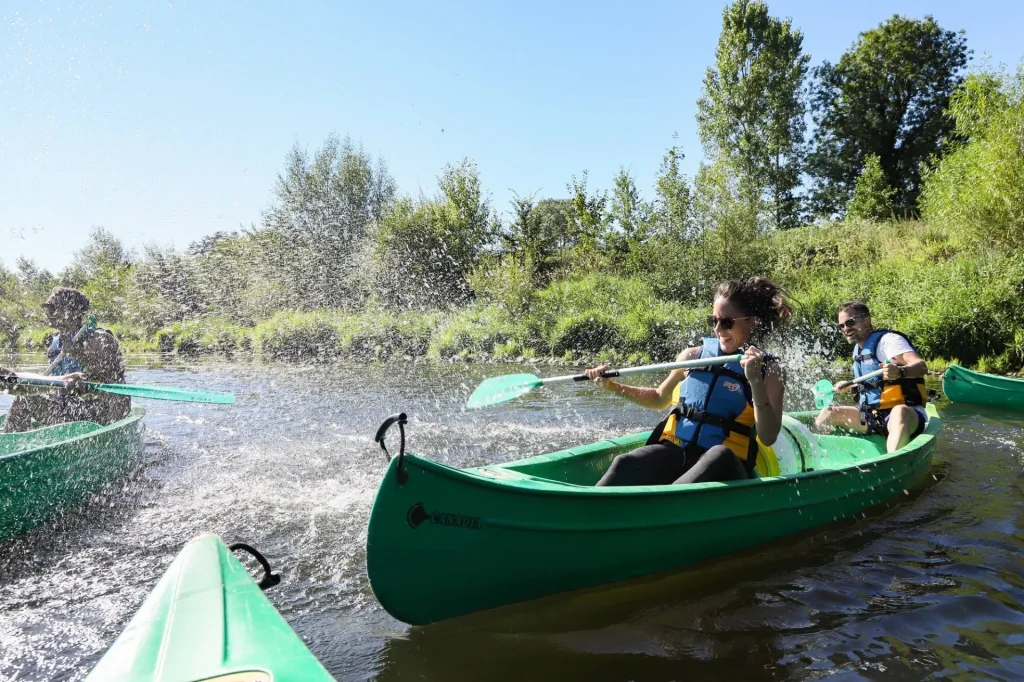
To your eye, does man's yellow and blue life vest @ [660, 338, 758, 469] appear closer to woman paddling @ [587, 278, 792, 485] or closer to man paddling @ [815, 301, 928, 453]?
woman paddling @ [587, 278, 792, 485]

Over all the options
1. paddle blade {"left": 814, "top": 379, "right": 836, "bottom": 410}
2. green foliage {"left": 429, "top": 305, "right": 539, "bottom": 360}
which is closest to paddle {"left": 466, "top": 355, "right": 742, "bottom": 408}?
paddle blade {"left": 814, "top": 379, "right": 836, "bottom": 410}

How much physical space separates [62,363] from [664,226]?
47.0 ft

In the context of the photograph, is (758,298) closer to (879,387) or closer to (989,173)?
(879,387)

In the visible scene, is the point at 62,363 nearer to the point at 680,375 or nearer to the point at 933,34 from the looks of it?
the point at 680,375

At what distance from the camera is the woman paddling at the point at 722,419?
3.29 metres

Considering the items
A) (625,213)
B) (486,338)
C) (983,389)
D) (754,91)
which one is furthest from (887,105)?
(983,389)

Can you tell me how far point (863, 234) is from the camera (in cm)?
1777

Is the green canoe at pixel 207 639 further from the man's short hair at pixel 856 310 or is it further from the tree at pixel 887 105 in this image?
the tree at pixel 887 105

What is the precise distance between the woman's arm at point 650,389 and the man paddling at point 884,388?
1.96 metres

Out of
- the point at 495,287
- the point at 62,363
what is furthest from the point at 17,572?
the point at 495,287

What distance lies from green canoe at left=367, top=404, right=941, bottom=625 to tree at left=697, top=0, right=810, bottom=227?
81.1ft

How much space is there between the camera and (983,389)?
764 centimetres

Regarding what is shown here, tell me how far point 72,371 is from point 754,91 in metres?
27.4

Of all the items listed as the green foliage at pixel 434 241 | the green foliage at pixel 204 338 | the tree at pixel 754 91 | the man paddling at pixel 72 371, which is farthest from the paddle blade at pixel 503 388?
the tree at pixel 754 91
